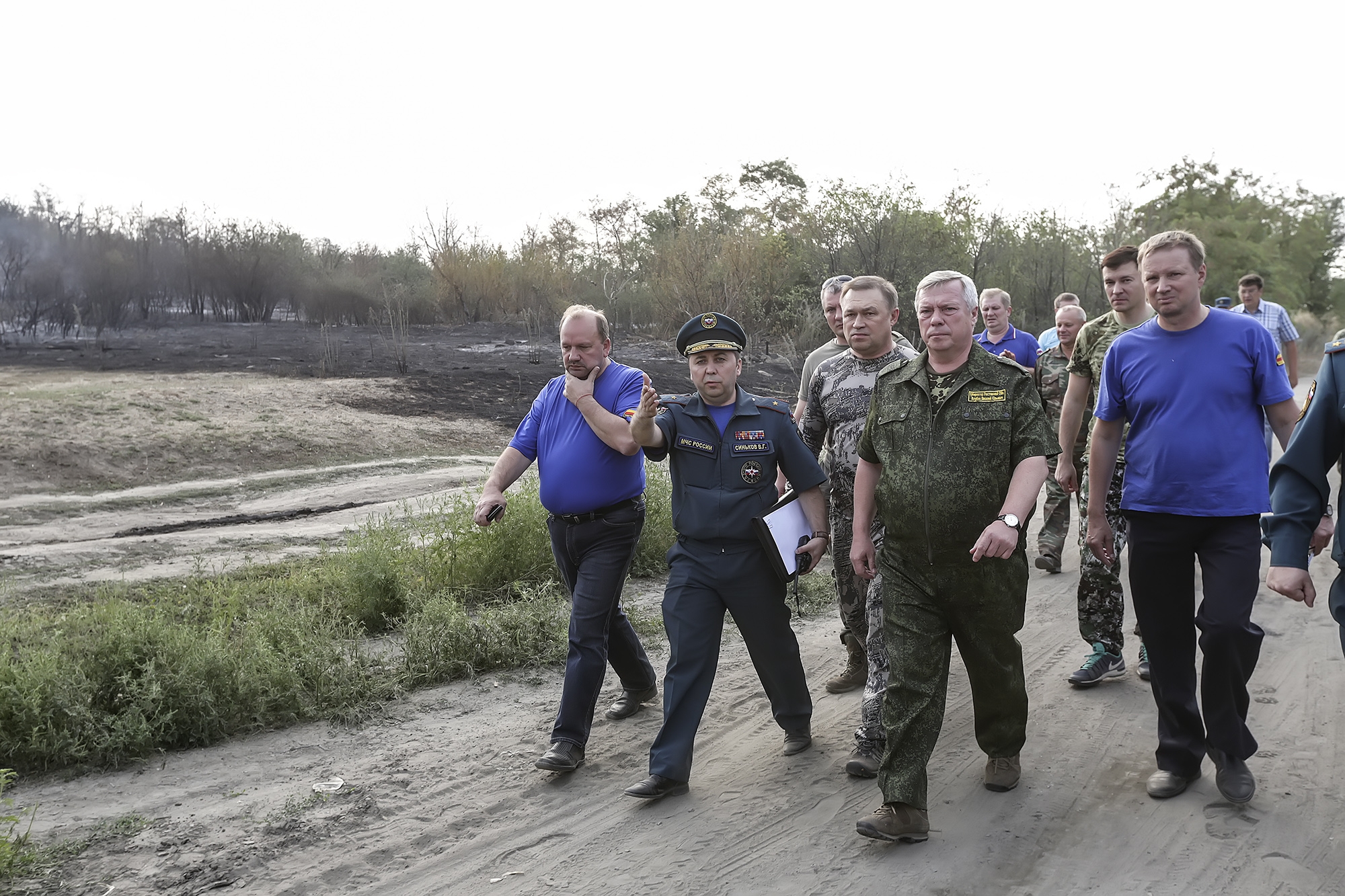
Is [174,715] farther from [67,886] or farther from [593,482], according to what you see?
[593,482]

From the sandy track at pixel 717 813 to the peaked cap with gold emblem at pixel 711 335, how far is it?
1.89m

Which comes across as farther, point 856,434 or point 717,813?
point 856,434

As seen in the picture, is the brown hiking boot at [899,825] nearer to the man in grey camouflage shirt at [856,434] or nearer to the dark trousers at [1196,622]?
the man in grey camouflage shirt at [856,434]

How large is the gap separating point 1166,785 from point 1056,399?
4626 mm

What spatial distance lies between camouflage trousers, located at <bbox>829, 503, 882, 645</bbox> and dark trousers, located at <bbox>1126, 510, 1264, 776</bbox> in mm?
1344

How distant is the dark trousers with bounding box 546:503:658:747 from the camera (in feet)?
15.1

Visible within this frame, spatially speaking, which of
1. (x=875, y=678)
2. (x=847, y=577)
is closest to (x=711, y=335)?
(x=847, y=577)

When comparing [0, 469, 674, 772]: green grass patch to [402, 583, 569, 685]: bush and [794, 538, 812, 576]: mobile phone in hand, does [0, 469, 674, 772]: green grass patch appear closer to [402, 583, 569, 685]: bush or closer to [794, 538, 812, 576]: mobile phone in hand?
[402, 583, 569, 685]: bush

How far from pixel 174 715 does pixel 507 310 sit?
107 ft

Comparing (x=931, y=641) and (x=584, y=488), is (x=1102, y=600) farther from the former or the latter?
(x=584, y=488)

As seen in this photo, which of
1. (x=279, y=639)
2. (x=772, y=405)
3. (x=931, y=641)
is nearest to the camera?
(x=931, y=641)

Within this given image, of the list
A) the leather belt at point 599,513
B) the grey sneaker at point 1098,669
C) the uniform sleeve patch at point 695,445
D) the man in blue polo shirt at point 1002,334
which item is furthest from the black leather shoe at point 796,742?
the man in blue polo shirt at point 1002,334

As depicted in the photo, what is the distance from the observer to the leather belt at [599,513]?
4.85 m

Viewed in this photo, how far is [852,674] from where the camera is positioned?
18.7 ft
